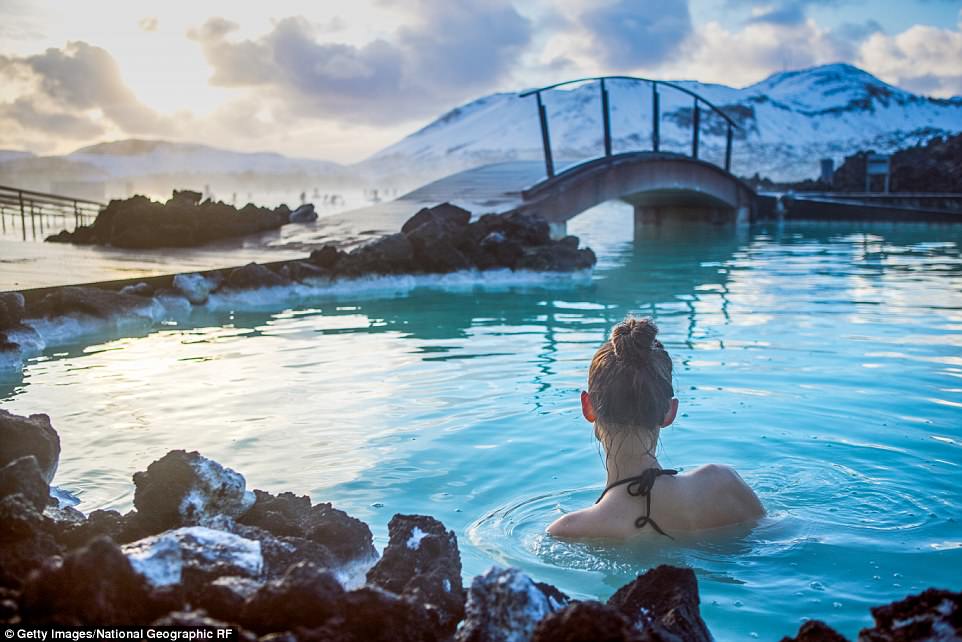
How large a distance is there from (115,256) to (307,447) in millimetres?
11417

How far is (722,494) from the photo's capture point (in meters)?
4.26

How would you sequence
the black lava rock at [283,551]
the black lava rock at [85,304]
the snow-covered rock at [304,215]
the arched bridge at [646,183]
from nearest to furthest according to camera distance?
the black lava rock at [283,551], the black lava rock at [85,304], the arched bridge at [646,183], the snow-covered rock at [304,215]

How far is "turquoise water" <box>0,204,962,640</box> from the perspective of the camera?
13.9ft

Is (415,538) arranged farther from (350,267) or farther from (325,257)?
(325,257)

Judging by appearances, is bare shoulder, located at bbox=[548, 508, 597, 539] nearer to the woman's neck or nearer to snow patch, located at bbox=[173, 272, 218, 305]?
the woman's neck

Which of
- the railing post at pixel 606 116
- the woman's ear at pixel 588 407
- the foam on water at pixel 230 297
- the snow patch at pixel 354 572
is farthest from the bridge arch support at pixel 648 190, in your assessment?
the snow patch at pixel 354 572

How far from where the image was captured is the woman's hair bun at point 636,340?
3.87 m

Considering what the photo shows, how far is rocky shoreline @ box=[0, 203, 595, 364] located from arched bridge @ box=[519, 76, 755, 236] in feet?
11.9

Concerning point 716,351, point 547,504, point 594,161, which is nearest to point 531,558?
point 547,504

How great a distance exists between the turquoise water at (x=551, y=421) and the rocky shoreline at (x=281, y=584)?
2.39ft

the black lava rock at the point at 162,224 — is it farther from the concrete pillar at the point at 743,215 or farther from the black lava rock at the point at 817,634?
the concrete pillar at the point at 743,215

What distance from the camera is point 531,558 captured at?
438cm

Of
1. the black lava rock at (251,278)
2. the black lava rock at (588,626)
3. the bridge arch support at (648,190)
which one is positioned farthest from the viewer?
the bridge arch support at (648,190)

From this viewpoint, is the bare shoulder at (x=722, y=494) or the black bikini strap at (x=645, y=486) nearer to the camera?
the black bikini strap at (x=645, y=486)
